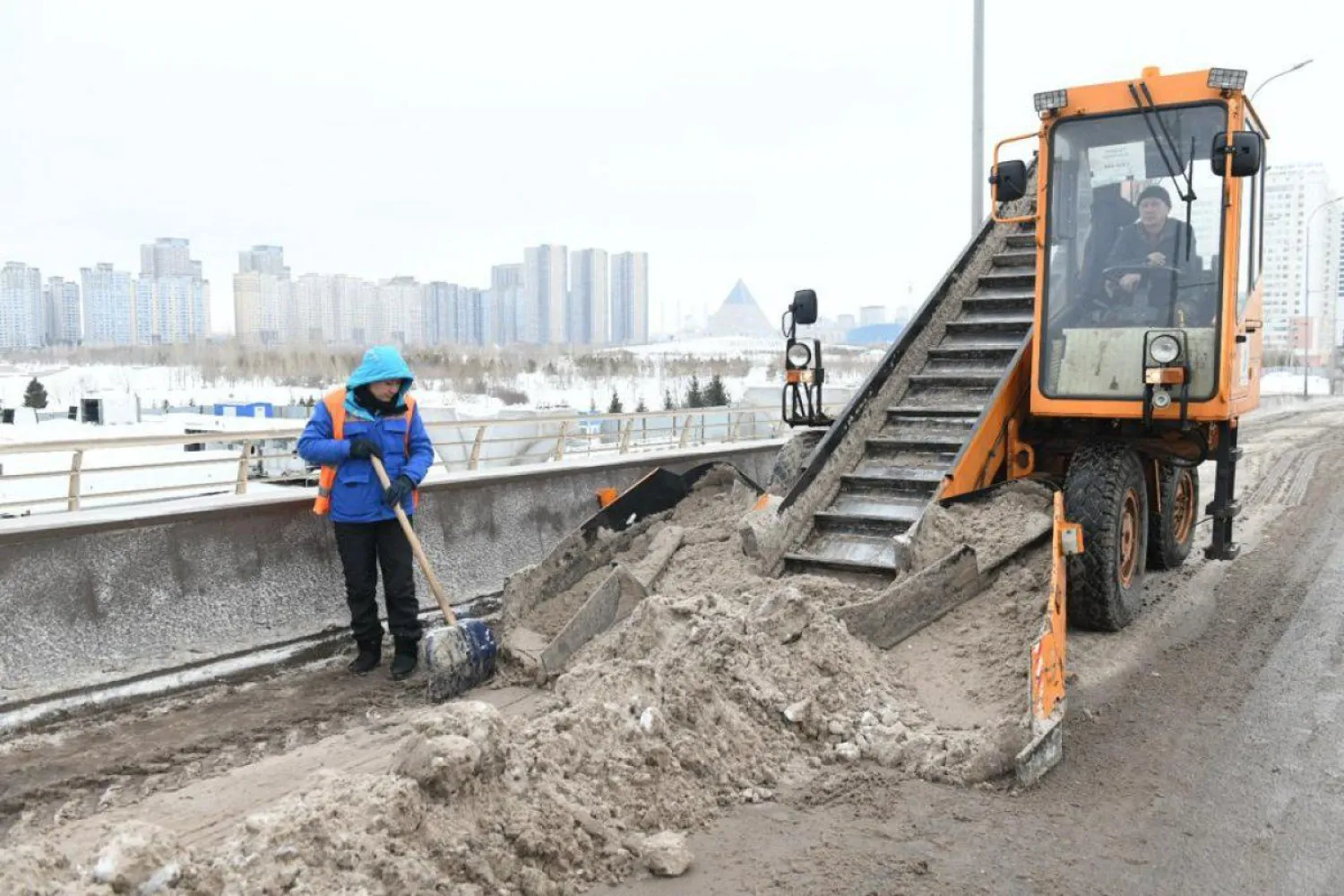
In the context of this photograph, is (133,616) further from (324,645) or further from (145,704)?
(324,645)

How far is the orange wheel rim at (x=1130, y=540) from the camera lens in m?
6.76

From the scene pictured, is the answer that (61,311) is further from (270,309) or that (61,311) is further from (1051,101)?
(1051,101)

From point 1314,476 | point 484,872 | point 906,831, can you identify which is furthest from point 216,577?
point 1314,476

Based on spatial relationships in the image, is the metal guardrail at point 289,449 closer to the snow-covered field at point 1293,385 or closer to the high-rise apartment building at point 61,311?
the snow-covered field at point 1293,385

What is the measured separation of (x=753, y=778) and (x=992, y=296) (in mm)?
4968

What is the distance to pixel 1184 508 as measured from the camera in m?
8.57

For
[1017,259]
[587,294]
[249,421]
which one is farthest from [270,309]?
[1017,259]

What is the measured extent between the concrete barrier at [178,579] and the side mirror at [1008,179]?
152 inches

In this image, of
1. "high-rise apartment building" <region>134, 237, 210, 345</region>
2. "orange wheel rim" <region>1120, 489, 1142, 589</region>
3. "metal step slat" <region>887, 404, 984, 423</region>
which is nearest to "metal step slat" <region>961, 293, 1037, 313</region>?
"metal step slat" <region>887, 404, 984, 423</region>

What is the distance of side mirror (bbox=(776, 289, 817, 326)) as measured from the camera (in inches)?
287

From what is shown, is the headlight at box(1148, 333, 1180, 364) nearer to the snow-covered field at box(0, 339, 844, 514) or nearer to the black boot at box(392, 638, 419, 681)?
the snow-covered field at box(0, 339, 844, 514)

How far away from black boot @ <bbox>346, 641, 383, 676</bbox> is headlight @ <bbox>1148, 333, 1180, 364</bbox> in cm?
479

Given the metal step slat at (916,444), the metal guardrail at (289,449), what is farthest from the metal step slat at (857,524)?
the metal guardrail at (289,449)

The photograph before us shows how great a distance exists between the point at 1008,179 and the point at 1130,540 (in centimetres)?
248
